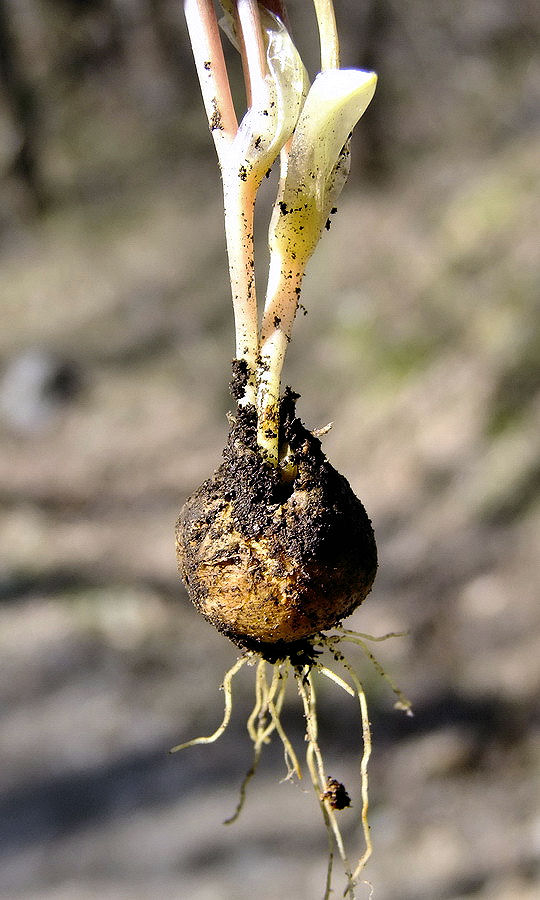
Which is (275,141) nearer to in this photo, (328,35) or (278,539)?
(328,35)

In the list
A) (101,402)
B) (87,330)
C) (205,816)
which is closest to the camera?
(205,816)

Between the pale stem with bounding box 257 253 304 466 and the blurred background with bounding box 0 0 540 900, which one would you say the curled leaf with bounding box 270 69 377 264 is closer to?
the pale stem with bounding box 257 253 304 466

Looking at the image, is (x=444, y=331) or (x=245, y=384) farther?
(x=444, y=331)

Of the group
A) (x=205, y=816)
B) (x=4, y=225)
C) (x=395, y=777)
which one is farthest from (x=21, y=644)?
(x=4, y=225)

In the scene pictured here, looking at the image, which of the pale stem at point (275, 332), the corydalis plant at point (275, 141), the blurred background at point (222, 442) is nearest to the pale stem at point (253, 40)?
the corydalis plant at point (275, 141)

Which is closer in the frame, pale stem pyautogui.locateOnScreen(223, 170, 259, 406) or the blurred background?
pale stem pyautogui.locateOnScreen(223, 170, 259, 406)

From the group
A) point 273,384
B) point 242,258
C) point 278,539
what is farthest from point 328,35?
point 278,539

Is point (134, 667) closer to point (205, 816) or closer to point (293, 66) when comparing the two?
point (205, 816)

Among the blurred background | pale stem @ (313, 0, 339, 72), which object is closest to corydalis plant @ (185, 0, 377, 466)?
pale stem @ (313, 0, 339, 72)
